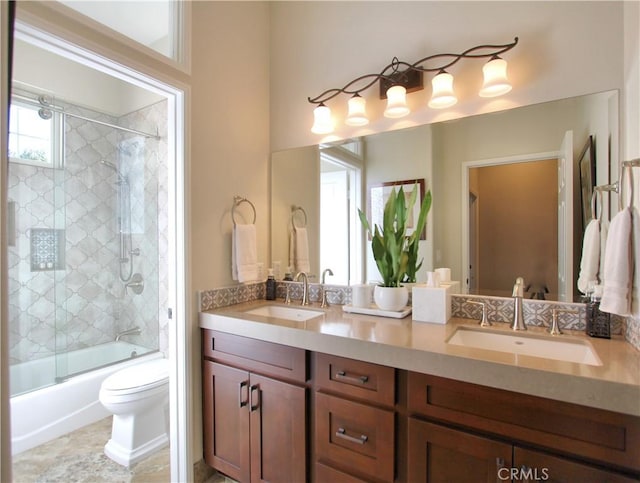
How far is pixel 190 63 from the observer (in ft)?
5.69

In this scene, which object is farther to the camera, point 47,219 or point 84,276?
point 84,276

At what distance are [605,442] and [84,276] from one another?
3204mm

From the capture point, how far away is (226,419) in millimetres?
1663

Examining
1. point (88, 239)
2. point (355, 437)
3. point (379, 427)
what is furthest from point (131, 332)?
point (379, 427)

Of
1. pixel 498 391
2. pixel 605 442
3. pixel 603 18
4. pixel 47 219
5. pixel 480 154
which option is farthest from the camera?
pixel 47 219

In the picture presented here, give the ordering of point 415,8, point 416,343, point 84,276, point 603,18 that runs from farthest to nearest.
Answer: point 84,276 → point 415,8 → point 603,18 → point 416,343

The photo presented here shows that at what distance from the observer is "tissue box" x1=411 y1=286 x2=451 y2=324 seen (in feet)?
4.91

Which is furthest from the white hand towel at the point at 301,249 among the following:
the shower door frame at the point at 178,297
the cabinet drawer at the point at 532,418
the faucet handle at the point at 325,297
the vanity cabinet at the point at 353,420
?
the cabinet drawer at the point at 532,418

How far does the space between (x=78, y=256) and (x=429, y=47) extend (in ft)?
9.52

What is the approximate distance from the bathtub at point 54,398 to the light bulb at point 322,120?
2.17m

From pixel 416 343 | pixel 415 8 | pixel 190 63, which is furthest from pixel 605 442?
pixel 190 63

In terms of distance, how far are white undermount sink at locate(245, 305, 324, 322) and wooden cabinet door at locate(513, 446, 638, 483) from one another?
3.62 ft

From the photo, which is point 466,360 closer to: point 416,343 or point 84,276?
point 416,343

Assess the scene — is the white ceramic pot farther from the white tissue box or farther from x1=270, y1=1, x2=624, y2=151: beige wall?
x1=270, y1=1, x2=624, y2=151: beige wall
